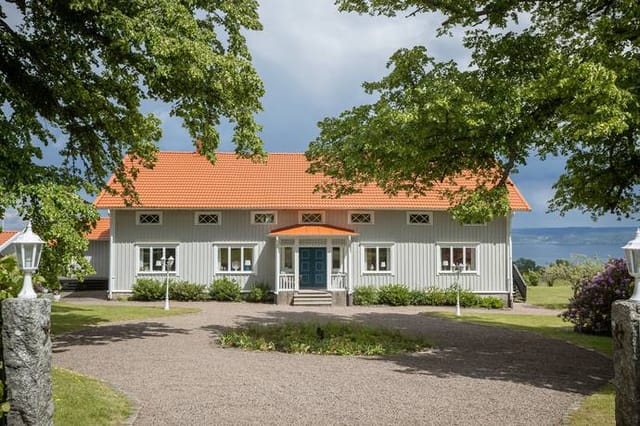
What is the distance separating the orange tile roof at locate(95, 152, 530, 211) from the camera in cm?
2919

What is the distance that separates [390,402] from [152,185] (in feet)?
77.5

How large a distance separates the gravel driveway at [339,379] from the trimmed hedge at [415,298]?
34.8 feet

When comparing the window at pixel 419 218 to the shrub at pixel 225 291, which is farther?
the window at pixel 419 218

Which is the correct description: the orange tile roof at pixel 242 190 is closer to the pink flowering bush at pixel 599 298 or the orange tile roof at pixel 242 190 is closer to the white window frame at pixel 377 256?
the white window frame at pixel 377 256

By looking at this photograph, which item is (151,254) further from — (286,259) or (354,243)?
(354,243)

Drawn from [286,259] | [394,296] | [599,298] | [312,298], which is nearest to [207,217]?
[286,259]

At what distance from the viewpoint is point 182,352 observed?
46.4 ft

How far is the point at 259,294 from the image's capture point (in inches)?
1122

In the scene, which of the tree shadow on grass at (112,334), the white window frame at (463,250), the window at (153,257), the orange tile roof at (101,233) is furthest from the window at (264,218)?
the orange tile roof at (101,233)

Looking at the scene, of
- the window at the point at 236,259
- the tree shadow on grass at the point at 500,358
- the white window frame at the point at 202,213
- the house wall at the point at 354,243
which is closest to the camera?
the tree shadow on grass at the point at 500,358

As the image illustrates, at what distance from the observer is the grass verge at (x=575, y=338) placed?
8703 mm

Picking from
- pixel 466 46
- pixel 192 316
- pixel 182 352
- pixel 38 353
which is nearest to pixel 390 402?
pixel 38 353

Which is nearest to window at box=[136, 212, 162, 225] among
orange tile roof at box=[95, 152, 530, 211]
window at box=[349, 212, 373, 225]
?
orange tile roof at box=[95, 152, 530, 211]

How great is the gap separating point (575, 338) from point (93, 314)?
54.6 feet
